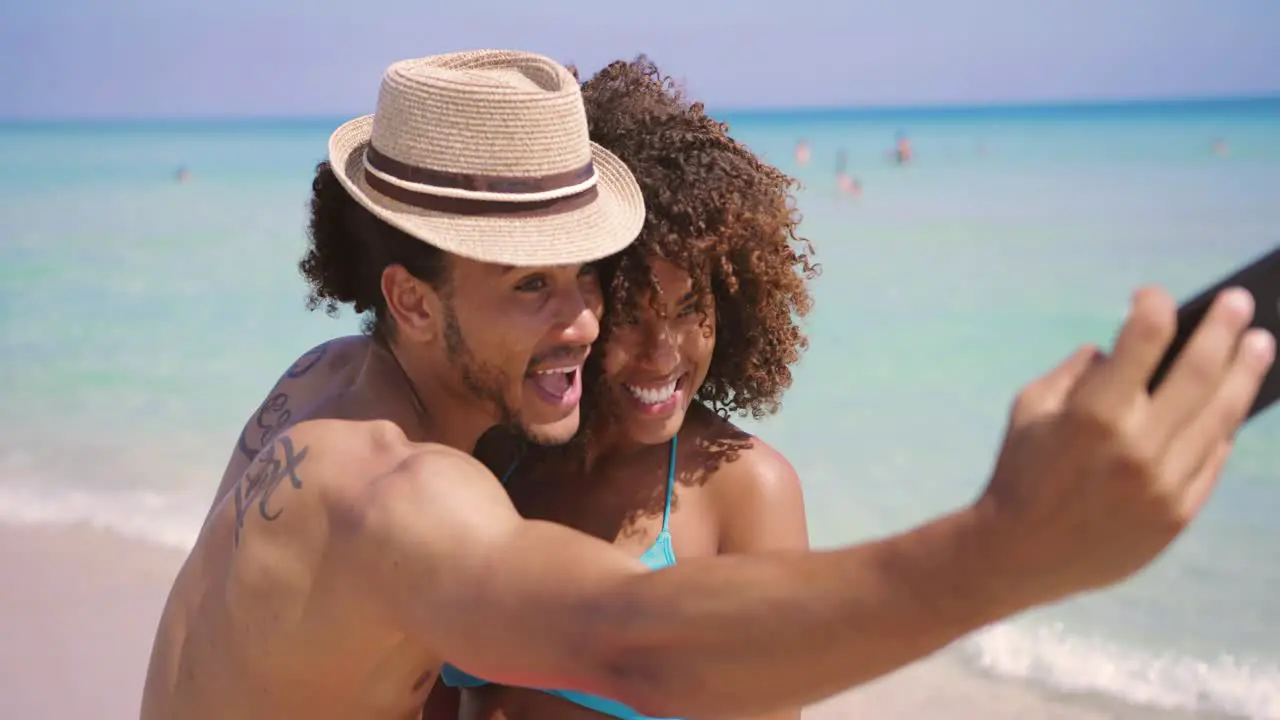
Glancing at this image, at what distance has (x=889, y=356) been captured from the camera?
10.4m

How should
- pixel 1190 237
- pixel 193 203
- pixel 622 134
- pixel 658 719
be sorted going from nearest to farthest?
pixel 658 719, pixel 622 134, pixel 1190 237, pixel 193 203

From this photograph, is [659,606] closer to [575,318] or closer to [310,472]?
[310,472]

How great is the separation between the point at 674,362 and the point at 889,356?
7724 millimetres

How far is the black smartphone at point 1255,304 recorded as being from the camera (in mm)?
1302

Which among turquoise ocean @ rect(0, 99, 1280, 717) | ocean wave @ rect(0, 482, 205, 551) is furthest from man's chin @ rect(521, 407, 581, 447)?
ocean wave @ rect(0, 482, 205, 551)

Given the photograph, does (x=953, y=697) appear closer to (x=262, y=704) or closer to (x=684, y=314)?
(x=684, y=314)

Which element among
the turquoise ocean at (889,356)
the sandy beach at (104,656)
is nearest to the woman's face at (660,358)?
the sandy beach at (104,656)


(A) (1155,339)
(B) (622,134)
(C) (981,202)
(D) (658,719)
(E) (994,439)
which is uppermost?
(A) (1155,339)

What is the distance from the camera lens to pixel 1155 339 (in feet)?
4.16

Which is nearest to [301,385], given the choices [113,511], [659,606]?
[659,606]

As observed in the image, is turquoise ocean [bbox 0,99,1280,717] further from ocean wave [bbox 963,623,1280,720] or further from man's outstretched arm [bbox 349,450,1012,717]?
man's outstretched arm [bbox 349,450,1012,717]

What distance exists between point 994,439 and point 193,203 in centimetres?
2008

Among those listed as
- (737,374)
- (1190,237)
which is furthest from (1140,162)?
(737,374)

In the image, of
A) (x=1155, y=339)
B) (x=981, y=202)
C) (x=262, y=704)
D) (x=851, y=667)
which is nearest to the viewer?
(x=1155, y=339)
